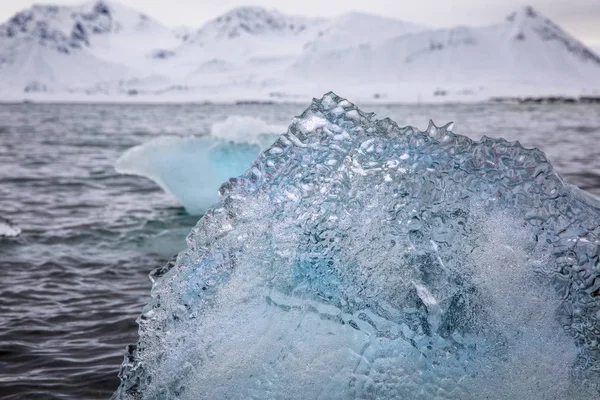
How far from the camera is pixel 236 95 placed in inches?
5763

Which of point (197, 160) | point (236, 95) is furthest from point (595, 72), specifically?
point (197, 160)

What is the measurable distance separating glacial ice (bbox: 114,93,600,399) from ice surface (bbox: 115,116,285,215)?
20.2 feet

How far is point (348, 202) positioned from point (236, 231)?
54cm

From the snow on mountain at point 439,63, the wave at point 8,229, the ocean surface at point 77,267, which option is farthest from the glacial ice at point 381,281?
the snow on mountain at point 439,63

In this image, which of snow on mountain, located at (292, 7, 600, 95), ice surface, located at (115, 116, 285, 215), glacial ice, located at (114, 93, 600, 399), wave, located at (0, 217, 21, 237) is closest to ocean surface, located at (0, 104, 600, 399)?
wave, located at (0, 217, 21, 237)

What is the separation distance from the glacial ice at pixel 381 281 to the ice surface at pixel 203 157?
6.15 m

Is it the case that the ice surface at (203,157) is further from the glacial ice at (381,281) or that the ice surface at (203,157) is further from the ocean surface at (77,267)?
the glacial ice at (381,281)

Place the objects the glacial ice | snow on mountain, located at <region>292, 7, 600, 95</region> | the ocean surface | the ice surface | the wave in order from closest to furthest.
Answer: the glacial ice < the ocean surface < the wave < the ice surface < snow on mountain, located at <region>292, 7, 600, 95</region>

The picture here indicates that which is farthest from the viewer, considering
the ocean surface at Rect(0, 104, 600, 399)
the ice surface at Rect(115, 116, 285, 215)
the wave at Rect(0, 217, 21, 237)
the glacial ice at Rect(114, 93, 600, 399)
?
the ice surface at Rect(115, 116, 285, 215)

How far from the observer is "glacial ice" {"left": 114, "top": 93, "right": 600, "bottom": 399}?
2896 millimetres

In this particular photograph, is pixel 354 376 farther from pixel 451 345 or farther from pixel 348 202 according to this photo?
pixel 348 202

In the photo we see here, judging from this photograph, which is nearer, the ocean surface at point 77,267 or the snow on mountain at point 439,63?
the ocean surface at point 77,267

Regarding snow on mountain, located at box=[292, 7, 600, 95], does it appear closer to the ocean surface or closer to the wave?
the ocean surface

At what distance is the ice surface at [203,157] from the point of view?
30.7ft
